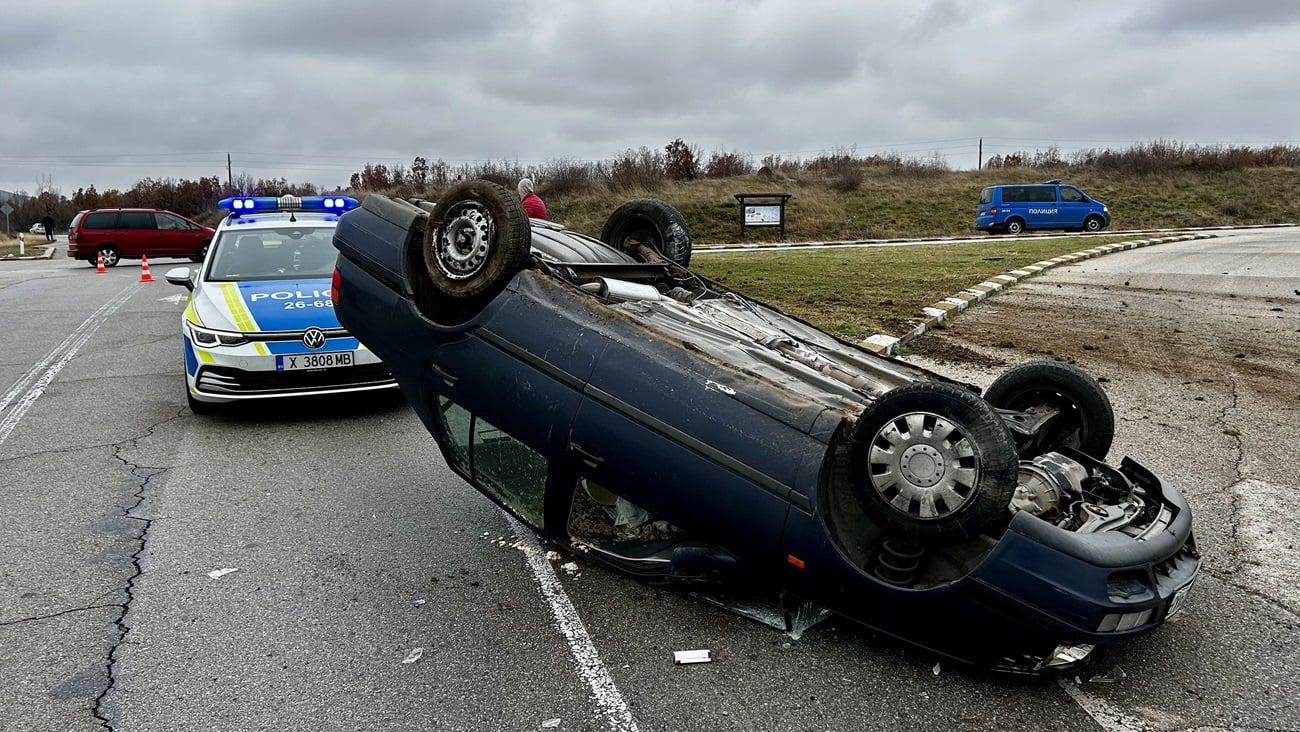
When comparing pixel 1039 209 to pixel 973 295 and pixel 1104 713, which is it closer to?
pixel 973 295

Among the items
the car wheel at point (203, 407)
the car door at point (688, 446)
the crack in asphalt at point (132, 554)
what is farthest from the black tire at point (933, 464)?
the car wheel at point (203, 407)

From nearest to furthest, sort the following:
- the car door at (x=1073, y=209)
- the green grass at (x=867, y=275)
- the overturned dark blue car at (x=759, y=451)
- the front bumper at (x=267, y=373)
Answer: the overturned dark blue car at (x=759, y=451) → the front bumper at (x=267, y=373) → the green grass at (x=867, y=275) → the car door at (x=1073, y=209)

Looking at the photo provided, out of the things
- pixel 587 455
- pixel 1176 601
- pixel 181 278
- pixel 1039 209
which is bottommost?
pixel 1176 601

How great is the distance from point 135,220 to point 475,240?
26.3m

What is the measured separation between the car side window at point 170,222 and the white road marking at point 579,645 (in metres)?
26.3

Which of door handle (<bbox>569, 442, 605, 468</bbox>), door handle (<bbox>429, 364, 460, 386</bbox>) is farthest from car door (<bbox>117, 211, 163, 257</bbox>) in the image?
door handle (<bbox>569, 442, 605, 468</bbox>)

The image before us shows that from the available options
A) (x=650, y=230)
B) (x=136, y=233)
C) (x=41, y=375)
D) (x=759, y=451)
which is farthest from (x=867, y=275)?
(x=136, y=233)

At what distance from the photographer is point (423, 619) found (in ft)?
12.1

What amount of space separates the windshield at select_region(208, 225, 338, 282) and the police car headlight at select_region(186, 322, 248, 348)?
2.87 ft

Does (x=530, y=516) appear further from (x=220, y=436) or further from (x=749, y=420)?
(x=220, y=436)

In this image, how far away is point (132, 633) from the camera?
357cm

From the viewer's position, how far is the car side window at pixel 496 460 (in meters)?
3.84

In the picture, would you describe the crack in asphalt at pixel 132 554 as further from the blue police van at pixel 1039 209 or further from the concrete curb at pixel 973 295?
the blue police van at pixel 1039 209

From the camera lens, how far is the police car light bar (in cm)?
839
